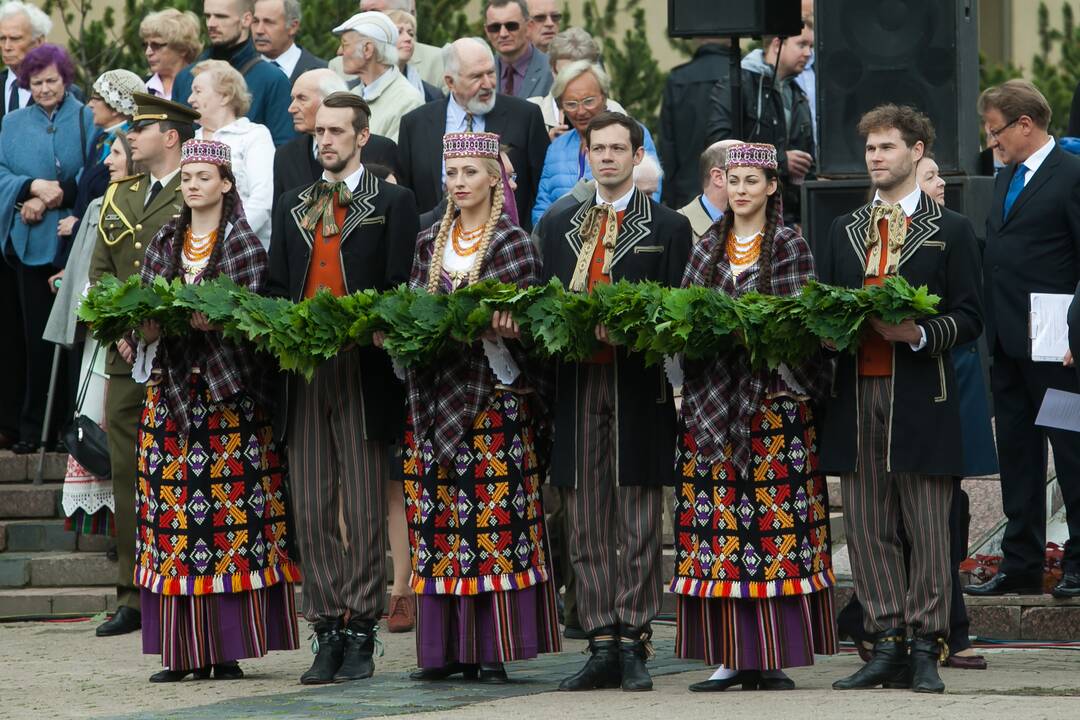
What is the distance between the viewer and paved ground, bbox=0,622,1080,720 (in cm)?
759

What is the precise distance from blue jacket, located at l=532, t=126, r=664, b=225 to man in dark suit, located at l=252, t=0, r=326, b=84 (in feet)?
7.27

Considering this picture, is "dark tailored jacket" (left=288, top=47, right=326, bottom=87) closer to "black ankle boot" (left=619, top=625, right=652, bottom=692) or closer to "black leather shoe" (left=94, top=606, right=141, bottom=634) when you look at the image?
"black leather shoe" (left=94, top=606, right=141, bottom=634)

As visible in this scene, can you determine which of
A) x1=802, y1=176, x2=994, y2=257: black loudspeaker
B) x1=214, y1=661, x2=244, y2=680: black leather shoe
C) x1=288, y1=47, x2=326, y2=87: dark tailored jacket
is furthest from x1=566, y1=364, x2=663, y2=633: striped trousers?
x1=288, y1=47, x2=326, y2=87: dark tailored jacket

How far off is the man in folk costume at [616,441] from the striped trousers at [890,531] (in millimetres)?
747

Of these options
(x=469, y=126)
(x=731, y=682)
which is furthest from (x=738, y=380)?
(x=469, y=126)

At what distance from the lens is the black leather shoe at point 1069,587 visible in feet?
31.0

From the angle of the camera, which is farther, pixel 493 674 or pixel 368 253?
pixel 368 253

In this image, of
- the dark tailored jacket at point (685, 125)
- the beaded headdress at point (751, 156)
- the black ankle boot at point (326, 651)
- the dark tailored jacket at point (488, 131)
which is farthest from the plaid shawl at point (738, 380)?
the dark tailored jacket at point (685, 125)

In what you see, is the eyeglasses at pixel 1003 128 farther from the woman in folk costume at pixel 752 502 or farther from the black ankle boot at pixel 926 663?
the black ankle boot at pixel 926 663

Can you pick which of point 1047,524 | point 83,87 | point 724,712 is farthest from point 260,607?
point 83,87

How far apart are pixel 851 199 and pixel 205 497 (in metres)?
4.62

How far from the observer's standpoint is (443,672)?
8586 millimetres

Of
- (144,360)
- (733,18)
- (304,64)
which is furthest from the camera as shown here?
(304,64)

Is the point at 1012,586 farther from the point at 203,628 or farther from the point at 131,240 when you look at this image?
the point at 131,240
